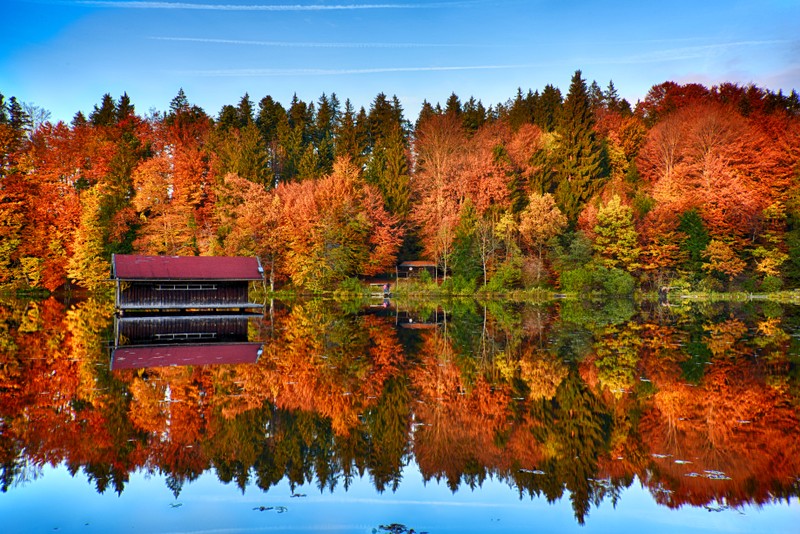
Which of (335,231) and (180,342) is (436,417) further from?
(335,231)

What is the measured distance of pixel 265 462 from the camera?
7.42m

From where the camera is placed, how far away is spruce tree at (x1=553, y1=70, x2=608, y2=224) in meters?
49.2

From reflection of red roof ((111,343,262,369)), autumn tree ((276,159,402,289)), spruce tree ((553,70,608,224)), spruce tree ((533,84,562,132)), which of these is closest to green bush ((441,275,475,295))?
autumn tree ((276,159,402,289))

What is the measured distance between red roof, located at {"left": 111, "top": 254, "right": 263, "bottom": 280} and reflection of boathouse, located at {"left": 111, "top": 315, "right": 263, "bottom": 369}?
2509mm

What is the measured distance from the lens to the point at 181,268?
29.6m

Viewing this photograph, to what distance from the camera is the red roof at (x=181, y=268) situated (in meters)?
28.4

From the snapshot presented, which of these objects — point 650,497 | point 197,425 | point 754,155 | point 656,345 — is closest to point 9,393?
point 197,425

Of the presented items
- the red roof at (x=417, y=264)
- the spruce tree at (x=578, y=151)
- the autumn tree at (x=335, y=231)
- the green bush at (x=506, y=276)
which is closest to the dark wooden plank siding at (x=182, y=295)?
the autumn tree at (x=335, y=231)

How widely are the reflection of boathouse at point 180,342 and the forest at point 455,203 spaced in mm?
18720

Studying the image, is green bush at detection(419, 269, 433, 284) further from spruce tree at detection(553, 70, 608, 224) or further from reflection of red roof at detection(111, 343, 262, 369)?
reflection of red roof at detection(111, 343, 262, 369)

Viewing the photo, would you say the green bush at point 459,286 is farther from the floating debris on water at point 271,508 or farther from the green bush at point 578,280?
the floating debris on water at point 271,508

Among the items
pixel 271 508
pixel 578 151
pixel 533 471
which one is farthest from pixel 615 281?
pixel 271 508

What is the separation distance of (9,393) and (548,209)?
133ft

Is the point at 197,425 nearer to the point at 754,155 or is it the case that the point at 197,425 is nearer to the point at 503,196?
the point at 503,196
